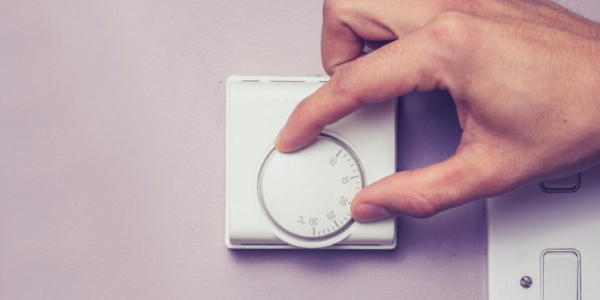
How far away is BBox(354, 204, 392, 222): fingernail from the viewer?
495mm

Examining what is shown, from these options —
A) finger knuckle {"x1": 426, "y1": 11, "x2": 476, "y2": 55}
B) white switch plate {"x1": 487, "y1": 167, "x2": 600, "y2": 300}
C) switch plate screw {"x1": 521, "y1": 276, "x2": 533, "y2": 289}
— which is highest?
finger knuckle {"x1": 426, "y1": 11, "x2": 476, "y2": 55}

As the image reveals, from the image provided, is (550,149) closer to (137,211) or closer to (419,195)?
(419,195)

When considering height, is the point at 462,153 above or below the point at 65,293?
above

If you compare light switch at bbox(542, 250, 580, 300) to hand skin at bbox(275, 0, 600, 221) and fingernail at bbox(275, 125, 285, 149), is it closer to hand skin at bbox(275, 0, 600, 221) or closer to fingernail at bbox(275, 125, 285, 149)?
hand skin at bbox(275, 0, 600, 221)

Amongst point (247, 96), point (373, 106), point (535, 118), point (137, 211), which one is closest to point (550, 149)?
point (535, 118)

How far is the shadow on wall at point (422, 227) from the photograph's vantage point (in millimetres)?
543

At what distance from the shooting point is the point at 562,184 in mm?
535

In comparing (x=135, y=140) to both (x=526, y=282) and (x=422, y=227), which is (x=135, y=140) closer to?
(x=422, y=227)

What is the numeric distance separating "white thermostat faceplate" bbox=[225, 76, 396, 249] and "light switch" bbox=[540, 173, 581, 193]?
0.49ft

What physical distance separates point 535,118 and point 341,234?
191 millimetres

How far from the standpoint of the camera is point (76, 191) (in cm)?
54

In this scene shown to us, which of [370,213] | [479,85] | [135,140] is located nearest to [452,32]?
[479,85]

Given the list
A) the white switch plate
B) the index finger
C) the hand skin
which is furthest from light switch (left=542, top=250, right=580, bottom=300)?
the index finger

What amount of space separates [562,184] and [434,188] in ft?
0.50
